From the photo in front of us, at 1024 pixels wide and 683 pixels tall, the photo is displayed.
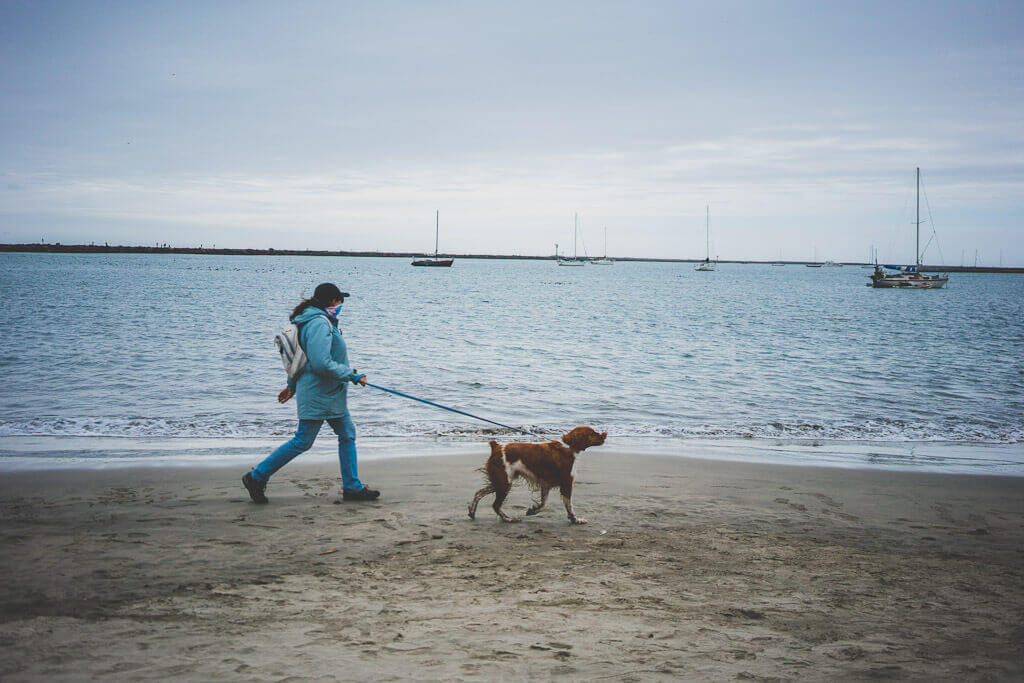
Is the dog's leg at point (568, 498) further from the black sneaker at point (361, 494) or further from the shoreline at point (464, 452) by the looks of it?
the shoreline at point (464, 452)

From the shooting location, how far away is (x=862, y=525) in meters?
5.99

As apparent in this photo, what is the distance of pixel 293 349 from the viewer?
5.87 meters

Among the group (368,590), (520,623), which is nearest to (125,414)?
(368,590)

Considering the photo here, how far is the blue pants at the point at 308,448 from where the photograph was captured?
6004mm

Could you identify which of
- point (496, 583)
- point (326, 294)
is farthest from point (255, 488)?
point (496, 583)

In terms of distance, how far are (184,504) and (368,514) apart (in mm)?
1684

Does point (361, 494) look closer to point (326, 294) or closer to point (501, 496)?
point (501, 496)

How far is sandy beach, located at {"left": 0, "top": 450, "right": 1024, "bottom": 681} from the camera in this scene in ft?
11.2

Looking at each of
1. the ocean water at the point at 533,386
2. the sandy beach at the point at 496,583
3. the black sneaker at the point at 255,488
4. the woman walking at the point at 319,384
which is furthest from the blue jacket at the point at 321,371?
the ocean water at the point at 533,386

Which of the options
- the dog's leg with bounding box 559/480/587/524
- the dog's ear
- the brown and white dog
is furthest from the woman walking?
the dog's leg with bounding box 559/480/587/524

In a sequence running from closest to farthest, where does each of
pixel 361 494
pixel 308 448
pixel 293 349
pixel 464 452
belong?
pixel 293 349 < pixel 308 448 < pixel 361 494 < pixel 464 452

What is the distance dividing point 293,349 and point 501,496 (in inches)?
87.1

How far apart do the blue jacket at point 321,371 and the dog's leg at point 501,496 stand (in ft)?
5.04

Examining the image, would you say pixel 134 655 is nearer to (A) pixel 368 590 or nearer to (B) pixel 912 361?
(A) pixel 368 590
